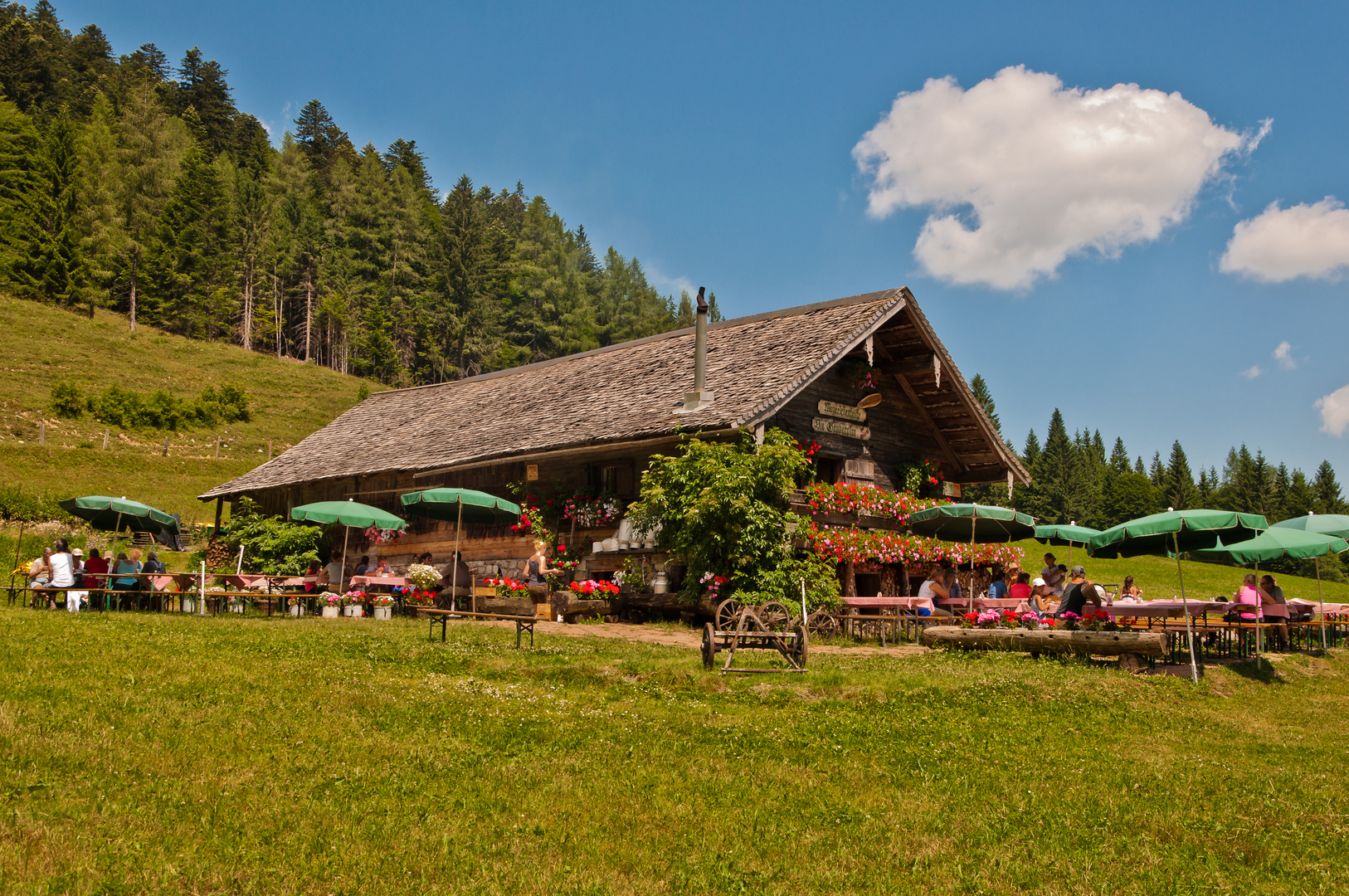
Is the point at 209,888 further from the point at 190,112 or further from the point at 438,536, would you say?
the point at 190,112

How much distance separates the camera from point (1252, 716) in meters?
11.2

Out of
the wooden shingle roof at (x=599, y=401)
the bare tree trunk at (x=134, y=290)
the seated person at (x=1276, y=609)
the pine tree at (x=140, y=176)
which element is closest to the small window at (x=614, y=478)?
the wooden shingle roof at (x=599, y=401)

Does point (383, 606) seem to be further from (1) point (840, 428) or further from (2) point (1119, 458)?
(2) point (1119, 458)

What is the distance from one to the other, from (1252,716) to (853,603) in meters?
7.11

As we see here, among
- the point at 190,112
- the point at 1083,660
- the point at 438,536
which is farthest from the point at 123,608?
the point at 190,112

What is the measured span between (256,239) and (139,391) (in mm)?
30654

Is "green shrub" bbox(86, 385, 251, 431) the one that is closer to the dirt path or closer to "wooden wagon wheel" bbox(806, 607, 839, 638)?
the dirt path

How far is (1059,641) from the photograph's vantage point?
13.7 meters

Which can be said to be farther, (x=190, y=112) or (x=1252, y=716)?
(x=190, y=112)

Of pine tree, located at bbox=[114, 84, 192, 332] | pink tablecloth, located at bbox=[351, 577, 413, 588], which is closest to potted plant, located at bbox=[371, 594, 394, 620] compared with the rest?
pink tablecloth, located at bbox=[351, 577, 413, 588]

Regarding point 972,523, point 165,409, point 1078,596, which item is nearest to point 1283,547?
point 1078,596

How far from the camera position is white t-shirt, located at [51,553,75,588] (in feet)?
54.6

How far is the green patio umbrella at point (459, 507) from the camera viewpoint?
1748 cm

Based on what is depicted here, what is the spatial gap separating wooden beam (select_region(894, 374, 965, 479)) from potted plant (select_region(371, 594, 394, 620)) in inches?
515
